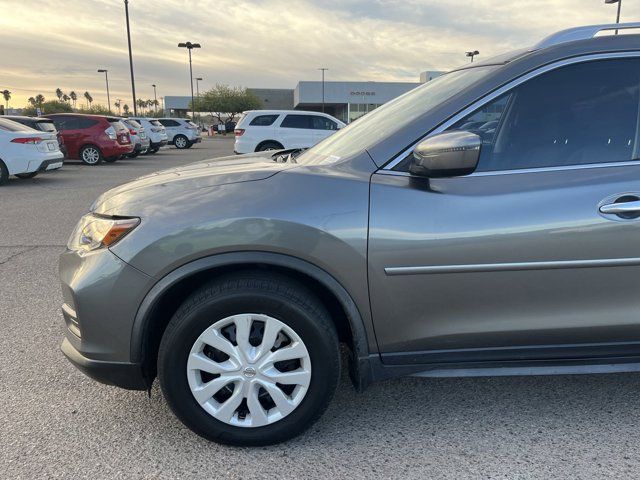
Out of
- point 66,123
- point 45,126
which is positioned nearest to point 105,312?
point 45,126

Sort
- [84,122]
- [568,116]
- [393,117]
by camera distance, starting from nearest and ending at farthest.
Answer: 1. [568,116]
2. [393,117]
3. [84,122]

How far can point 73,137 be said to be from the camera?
51.9 ft

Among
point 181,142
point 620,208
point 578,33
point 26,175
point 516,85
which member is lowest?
point 181,142

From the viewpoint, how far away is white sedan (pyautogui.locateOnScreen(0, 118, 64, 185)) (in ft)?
34.1

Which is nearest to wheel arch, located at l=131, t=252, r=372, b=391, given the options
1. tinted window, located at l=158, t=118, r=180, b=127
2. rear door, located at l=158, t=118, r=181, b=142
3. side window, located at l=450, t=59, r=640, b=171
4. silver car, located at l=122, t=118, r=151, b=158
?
side window, located at l=450, t=59, r=640, b=171

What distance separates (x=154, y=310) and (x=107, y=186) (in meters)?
9.86

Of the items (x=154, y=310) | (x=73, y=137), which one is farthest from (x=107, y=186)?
(x=154, y=310)

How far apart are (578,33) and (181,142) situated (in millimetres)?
27778

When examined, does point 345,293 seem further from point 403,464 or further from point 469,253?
point 403,464

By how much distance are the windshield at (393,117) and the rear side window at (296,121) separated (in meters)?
11.3

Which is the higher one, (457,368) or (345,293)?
(345,293)

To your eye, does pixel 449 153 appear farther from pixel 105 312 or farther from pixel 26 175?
pixel 26 175

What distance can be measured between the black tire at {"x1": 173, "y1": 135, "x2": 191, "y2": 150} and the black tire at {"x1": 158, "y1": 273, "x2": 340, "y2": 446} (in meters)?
27.4

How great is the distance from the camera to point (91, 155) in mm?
16125
